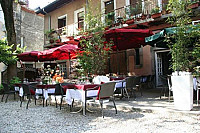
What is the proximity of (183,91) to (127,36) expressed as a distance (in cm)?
318

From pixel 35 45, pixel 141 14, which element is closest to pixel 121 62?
pixel 141 14

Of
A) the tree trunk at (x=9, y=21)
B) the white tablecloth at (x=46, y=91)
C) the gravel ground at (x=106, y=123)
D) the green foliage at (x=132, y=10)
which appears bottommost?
the gravel ground at (x=106, y=123)

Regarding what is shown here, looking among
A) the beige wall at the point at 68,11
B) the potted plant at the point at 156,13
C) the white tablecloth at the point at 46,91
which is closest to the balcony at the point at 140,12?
the potted plant at the point at 156,13

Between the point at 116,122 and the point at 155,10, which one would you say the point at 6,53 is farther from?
the point at 155,10

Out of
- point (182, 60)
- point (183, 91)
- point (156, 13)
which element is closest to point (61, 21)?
point (156, 13)

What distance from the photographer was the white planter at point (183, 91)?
13.7ft

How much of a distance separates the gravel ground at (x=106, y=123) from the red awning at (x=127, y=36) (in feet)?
9.49

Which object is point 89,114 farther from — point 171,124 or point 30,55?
point 30,55

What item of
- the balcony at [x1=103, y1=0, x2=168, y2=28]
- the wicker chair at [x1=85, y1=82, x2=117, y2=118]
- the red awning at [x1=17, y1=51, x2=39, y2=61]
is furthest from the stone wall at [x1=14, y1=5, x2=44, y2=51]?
the wicker chair at [x1=85, y1=82, x2=117, y2=118]

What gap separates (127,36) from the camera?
673 centimetres

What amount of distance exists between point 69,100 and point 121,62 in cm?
635

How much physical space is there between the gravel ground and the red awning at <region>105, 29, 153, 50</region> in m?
2.89

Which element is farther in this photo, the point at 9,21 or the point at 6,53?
the point at 9,21

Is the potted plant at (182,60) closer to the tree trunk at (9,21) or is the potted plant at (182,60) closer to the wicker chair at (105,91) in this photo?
the wicker chair at (105,91)
